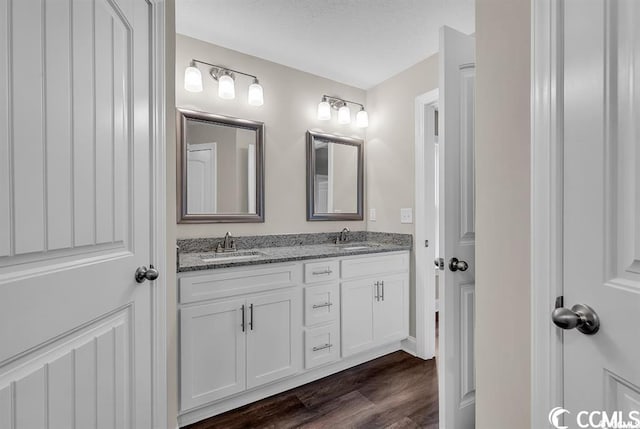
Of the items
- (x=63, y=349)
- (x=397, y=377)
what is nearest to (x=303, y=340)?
(x=397, y=377)

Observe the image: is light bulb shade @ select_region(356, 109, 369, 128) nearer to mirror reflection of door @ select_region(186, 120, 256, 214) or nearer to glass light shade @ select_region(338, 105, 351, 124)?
glass light shade @ select_region(338, 105, 351, 124)

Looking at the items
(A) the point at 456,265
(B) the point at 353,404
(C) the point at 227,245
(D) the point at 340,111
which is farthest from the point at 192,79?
(B) the point at 353,404

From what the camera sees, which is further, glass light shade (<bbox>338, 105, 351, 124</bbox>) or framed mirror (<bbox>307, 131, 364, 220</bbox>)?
glass light shade (<bbox>338, 105, 351, 124</bbox>)

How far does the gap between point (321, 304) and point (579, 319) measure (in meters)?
1.54

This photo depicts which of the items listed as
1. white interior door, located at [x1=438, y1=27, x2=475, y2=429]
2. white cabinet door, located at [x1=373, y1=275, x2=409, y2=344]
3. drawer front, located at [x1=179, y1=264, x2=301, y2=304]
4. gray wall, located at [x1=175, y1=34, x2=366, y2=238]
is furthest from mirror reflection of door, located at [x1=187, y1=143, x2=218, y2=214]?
white interior door, located at [x1=438, y1=27, x2=475, y2=429]

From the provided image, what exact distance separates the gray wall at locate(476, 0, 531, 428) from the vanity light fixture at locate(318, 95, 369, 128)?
5.40 ft

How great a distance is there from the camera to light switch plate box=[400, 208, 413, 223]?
2479 millimetres

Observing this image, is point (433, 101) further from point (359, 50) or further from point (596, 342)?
point (596, 342)

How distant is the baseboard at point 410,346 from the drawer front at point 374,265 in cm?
60

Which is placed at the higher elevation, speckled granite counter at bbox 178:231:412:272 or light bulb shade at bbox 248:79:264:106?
light bulb shade at bbox 248:79:264:106

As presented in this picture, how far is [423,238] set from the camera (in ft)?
7.91

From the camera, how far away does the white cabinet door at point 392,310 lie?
7.60 feet

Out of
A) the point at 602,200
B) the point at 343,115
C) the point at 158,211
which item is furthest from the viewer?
the point at 343,115

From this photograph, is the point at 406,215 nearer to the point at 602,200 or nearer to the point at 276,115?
the point at 276,115
